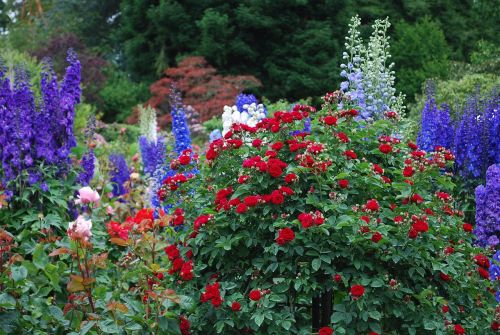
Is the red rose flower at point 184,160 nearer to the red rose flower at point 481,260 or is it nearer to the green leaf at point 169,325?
the green leaf at point 169,325

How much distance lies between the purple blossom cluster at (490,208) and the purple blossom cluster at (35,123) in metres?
2.98

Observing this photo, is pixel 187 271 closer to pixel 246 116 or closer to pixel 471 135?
pixel 246 116

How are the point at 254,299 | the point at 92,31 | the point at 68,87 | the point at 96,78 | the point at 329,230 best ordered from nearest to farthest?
the point at 254,299, the point at 329,230, the point at 68,87, the point at 96,78, the point at 92,31

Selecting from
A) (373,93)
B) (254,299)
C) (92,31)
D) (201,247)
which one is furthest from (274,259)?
(92,31)

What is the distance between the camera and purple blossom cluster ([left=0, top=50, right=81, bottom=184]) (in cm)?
466

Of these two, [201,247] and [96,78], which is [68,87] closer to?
[201,247]

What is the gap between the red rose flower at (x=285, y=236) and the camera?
282 cm

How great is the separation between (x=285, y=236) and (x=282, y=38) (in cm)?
1569

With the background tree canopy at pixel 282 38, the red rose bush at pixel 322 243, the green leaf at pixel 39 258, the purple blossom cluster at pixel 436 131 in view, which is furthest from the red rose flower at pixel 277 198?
the background tree canopy at pixel 282 38

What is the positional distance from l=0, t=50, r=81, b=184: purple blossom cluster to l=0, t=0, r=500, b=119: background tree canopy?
11.6m

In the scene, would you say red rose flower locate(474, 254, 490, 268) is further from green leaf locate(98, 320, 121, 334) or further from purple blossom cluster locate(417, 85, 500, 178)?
purple blossom cluster locate(417, 85, 500, 178)

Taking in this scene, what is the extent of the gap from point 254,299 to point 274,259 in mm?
228

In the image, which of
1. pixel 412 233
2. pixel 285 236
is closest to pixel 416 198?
pixel 412 233

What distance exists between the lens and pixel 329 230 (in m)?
3.00
